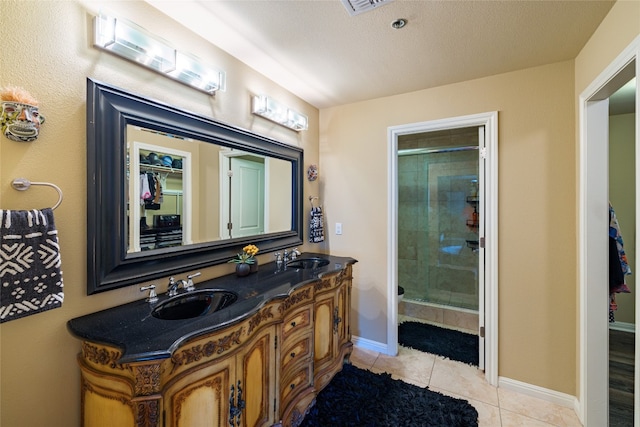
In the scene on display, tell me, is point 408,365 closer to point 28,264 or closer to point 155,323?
point 155,323

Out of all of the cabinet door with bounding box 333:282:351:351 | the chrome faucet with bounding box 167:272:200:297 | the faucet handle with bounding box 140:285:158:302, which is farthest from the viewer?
the cabinet door with bounding box 333:282:351:351

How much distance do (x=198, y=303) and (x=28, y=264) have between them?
0.73 m

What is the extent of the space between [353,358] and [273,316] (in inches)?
56.1

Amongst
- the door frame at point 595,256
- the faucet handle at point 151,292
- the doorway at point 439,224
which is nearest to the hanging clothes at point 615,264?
the door frame at point 595,256

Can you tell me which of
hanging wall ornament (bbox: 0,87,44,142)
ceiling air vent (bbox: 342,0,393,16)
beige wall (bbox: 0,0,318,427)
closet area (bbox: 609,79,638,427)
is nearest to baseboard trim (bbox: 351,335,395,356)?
closet area (bbox: 609,79,638,427)

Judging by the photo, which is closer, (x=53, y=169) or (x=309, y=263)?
(x=53, y=169)

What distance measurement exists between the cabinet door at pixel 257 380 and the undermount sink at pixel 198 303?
0.88 feet

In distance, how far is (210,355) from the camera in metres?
1.11

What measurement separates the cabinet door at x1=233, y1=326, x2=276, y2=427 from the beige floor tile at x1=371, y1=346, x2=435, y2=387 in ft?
3.91

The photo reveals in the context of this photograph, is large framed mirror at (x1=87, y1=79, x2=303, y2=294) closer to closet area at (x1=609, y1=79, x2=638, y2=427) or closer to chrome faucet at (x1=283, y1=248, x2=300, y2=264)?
chrome faucet at (x1=283, y1=248, x2=300, y2=264)

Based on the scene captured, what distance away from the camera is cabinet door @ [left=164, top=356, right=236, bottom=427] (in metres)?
1.01

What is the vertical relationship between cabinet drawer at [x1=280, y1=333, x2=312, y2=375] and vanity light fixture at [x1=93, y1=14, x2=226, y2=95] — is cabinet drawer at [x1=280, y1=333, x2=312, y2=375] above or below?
below

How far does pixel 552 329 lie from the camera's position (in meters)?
1.97

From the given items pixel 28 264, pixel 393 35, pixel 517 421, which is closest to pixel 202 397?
pixel 28 264
